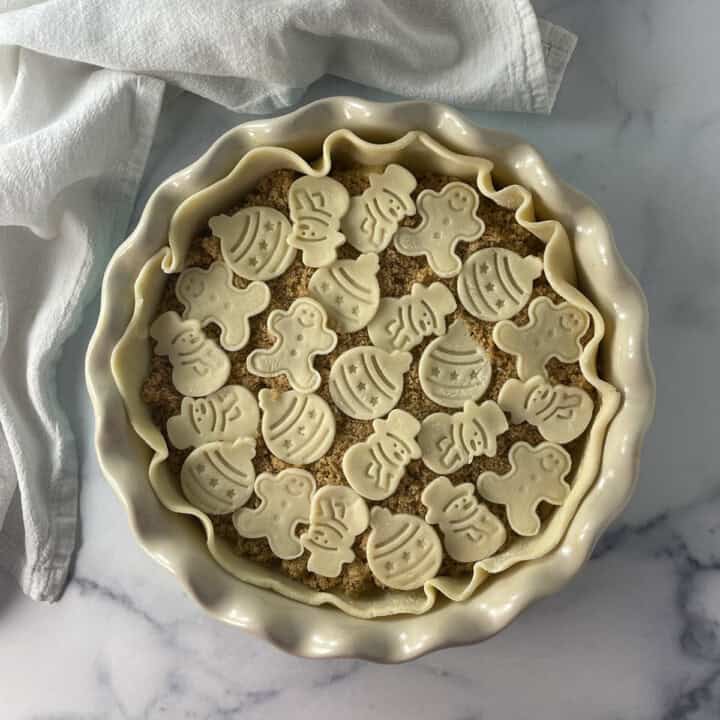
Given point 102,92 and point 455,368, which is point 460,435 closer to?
point 455,368

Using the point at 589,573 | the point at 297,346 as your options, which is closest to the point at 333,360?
the point at 297,346

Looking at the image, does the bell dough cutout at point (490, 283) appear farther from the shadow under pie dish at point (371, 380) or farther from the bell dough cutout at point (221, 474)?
the bell dough cutout at point (221, 474)

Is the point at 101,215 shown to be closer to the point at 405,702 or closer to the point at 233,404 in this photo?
the point at 233,404

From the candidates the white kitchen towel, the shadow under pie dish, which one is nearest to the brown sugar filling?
the shadow under pie dish

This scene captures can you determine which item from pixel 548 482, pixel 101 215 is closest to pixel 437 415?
pixel 548 482

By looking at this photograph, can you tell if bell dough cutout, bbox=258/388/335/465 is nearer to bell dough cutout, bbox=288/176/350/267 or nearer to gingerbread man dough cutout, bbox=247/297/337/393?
gingerbread man dough cutout, bbox=247/297/337/393

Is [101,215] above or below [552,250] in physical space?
below
